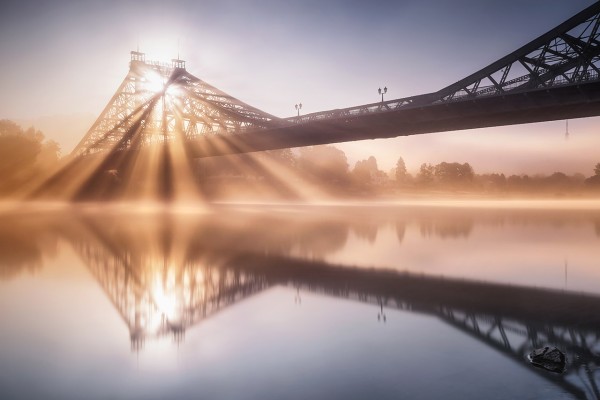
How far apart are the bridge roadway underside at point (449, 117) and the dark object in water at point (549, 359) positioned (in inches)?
1144

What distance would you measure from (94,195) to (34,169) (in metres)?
11.4

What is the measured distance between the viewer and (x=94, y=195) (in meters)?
65.2

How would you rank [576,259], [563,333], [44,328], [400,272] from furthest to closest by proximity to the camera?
1. [576,259]
2. [400,272]
3. [44,328]
4. [563,333]

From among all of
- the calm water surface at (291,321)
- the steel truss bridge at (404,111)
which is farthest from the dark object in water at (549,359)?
the steel truss bridge at (404,111)

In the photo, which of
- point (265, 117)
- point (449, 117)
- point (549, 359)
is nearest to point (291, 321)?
point (549, 359)

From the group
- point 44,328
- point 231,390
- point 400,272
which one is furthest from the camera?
point 400,272

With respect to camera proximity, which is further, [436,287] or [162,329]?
[436,287]

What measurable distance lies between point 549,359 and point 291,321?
21.1ft

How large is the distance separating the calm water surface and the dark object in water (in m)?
0.21

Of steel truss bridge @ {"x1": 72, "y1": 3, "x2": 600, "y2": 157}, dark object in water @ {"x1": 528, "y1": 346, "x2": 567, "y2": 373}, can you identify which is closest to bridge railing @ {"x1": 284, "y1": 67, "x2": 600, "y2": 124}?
steel truss bridge @ {"x1": 72, "y1": 3, "x2": 600, "y2": 157}

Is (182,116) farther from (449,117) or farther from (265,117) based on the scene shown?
(449,117)

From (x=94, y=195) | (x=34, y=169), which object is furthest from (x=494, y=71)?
(x=34, y=169)

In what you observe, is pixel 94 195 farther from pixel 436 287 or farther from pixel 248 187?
pixel 436 287

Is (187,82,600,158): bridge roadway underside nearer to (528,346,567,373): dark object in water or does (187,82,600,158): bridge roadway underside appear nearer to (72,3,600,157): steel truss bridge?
(72,3,600,157): steel truss bridge
